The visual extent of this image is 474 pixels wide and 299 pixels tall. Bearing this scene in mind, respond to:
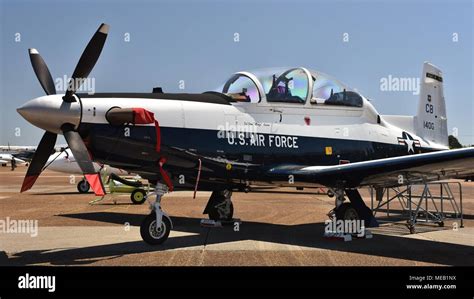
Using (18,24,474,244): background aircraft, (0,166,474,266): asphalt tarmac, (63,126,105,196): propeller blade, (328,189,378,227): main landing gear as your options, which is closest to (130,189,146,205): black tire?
(0,166,474,266): asphalt tarmac

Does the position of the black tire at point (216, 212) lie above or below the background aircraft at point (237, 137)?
below

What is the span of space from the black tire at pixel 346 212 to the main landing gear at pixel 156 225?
3819 mm

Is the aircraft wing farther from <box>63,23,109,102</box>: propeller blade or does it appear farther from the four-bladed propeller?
<box>63,23,109,102</box>: propeller blade

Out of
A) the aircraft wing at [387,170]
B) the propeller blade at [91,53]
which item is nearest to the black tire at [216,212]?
the aircraft wing at [387,170]

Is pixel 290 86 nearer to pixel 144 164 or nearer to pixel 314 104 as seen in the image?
pixel 314 104

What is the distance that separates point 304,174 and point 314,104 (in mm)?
1690

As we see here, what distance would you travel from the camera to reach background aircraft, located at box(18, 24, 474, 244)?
306 inches

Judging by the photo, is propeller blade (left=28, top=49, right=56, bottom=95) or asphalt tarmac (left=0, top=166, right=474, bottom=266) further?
propeller blade (left=28, top=49, right=56, bottom=95)

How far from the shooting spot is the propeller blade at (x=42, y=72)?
8.41m

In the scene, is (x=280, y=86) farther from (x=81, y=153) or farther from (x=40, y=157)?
(x=40, y=157)

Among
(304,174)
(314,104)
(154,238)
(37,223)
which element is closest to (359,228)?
(304,174)

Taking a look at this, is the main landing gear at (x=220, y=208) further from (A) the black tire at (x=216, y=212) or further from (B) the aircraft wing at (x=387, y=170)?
(B) the aircraft wing at (x=387, y=170)
